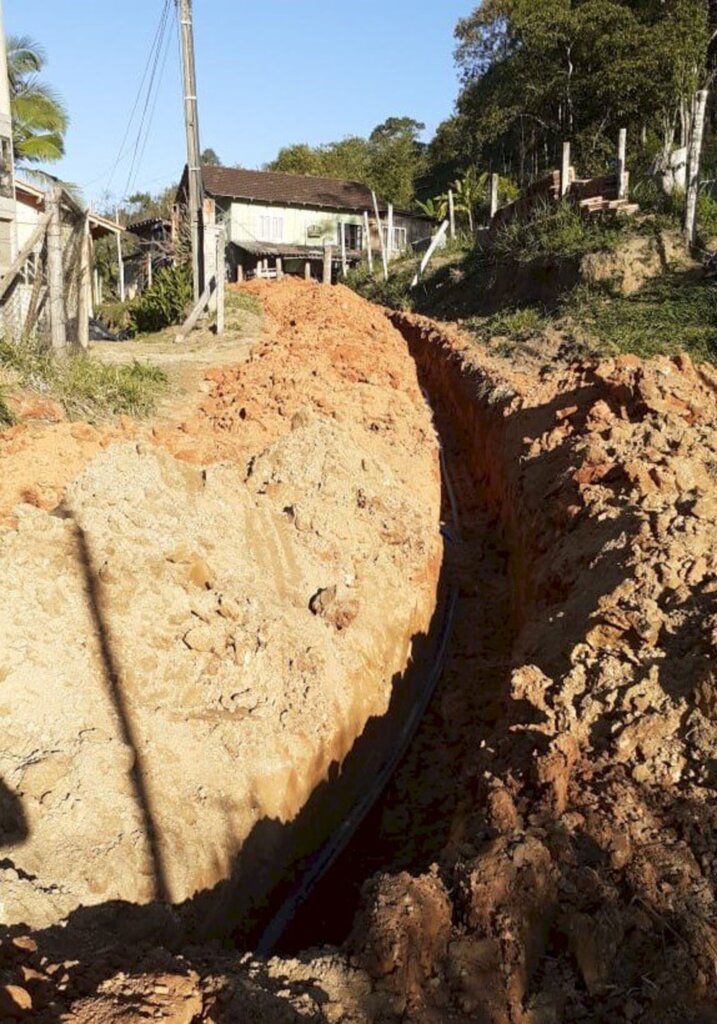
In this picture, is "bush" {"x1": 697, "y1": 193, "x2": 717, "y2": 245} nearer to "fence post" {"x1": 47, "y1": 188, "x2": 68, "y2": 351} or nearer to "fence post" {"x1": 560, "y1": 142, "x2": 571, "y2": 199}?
"fence post" {"x1": 560, "y1": 142, "x2": 571, "y2": 199}

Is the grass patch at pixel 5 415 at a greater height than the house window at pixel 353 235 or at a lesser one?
lesser

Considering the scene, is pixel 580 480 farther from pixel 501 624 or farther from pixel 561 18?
pixel 561 18

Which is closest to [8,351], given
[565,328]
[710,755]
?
[710,755]

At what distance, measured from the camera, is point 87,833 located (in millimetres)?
4164

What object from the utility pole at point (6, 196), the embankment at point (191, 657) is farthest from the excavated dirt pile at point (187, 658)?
the utility pole at point (6, 196)

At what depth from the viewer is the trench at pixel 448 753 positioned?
16.4 feet

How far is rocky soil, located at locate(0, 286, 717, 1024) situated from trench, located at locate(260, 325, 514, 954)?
2 centimetres

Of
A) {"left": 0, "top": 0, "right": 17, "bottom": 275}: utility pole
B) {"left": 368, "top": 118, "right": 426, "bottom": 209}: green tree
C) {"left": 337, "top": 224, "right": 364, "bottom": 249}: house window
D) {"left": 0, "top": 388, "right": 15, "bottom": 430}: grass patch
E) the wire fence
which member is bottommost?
{"left": 0, "top": 388, "right": 15, "bottom": 430}: grass patch

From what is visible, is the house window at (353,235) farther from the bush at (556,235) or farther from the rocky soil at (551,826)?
the rocky soil at (551,826)

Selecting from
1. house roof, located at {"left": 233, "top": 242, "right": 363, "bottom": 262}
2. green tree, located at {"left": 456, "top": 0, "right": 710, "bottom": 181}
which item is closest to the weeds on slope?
green tree, located at {"left": 456, "top": 0, "right": 710, "bottom": 181}

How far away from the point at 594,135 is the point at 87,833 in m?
29.3

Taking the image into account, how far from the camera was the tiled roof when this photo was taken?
36281 mm

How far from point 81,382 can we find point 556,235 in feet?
38.2

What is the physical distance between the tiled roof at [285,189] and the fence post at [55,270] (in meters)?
28.6
